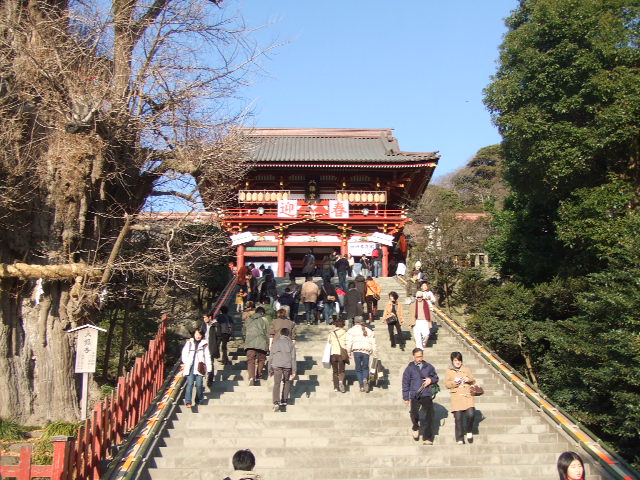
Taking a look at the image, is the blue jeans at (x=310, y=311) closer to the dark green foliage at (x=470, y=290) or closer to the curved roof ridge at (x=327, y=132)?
the dark green foliage at (x=470, y=290)

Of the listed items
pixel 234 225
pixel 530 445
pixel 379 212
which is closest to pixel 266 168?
pixel 234 225

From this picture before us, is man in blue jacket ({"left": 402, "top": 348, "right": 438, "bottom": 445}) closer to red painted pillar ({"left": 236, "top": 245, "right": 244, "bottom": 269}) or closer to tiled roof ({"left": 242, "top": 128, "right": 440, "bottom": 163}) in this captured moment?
red painted pillar ({"left": 236, "top": 245, "right": 244, "bottom": 269})

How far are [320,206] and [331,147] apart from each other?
5.73 metres

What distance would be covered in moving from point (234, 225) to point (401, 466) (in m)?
18.2

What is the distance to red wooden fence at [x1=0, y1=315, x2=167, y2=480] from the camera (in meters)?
6.95

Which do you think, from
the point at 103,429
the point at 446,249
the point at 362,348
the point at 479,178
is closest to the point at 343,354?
the point at 362,348

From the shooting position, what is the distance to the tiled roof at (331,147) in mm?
25766

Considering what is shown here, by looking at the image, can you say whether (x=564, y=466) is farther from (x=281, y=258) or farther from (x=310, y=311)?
(x=281, y=258)

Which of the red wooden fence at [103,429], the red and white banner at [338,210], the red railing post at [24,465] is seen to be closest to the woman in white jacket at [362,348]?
the red wooden fence at [103,429]

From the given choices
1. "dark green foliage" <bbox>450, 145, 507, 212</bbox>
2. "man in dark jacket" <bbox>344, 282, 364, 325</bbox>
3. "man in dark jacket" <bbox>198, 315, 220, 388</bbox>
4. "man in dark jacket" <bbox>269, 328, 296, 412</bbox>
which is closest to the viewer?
"man in dark jacket" <bbox>269, 328, 296, 412</bbox>

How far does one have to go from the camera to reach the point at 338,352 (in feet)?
35.3

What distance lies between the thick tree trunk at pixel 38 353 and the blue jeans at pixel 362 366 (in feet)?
17.1

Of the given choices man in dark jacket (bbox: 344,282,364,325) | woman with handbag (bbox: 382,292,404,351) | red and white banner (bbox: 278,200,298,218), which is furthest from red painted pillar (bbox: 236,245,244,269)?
woman with handbag (bbox: 382,292,404,351)

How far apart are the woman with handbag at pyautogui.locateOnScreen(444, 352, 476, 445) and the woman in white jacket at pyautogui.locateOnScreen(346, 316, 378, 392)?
1.83m
